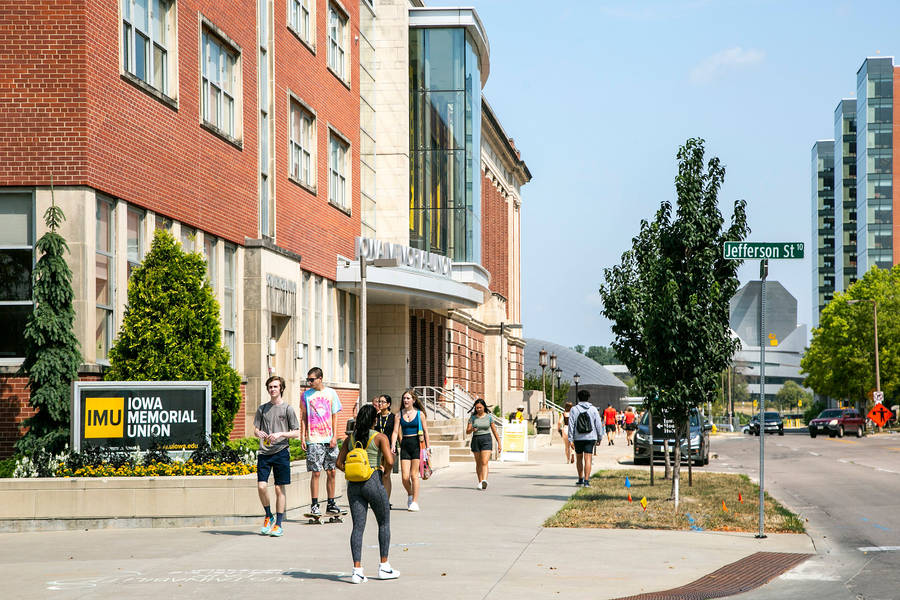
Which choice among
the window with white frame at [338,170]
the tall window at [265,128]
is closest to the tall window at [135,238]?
the tall window at [265,128]

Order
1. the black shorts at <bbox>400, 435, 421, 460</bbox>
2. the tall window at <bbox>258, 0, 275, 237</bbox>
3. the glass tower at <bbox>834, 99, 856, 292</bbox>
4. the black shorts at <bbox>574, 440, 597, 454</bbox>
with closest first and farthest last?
the black shorts at <bbox>400, 435, 421, 460</bbox> < the black shorts at <bbox>574, 440, 597, 454</bbox> < the tall window at <bbox>258, 0, 275, 237</bbox> < the glass tower at <bbox>834, 99, 856, 292</bbox>

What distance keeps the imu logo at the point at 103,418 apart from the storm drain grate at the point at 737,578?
8576mm

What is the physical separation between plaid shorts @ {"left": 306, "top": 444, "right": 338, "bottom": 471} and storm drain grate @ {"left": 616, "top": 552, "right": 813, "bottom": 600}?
5791 millimetres

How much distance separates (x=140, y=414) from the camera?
16.6 metres

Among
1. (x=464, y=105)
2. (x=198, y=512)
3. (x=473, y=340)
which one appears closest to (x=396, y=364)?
(x=464, y=105)

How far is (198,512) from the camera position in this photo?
50.2ft

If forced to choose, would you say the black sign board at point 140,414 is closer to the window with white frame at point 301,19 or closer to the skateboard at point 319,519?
the skateboard at point 319,519

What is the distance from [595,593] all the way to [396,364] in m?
27.6

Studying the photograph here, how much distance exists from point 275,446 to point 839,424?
180 feet

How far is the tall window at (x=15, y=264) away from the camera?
17.8 meters

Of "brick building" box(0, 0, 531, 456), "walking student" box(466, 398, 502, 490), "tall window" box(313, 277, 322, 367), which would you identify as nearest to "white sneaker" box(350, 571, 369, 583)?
"brick building" box(0, 0, 531, 456)

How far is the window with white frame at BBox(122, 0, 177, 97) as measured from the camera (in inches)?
766

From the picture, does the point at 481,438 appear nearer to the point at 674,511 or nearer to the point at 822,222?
the point at 674,511

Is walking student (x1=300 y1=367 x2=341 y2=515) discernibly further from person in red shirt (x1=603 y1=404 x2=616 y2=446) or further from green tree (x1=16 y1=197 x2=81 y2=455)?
person in red shirt (x1=603 y1=404 x2=616 y2=446)
